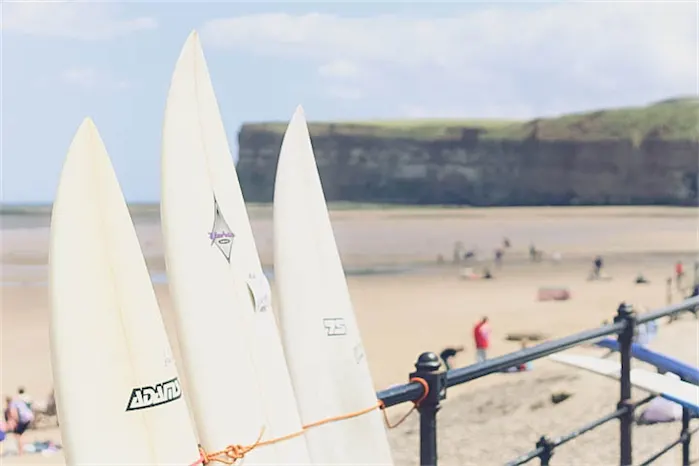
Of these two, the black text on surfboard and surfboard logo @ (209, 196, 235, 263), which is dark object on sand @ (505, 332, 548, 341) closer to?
the black text on surfboard

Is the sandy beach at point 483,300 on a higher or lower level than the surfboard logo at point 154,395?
lower

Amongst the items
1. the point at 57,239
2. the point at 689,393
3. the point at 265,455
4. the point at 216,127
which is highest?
the point at 216,127

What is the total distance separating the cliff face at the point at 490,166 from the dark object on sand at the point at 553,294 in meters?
16.2

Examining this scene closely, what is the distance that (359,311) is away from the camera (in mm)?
15977

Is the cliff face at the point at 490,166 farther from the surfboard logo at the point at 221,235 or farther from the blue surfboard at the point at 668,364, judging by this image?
the surfboard logo at the point at 221,235

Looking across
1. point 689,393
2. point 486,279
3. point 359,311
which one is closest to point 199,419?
point 689,393

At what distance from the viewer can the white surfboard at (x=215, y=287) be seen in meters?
1.32

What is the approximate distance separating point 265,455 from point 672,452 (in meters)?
2.21

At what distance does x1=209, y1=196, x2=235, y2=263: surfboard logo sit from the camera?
138cm

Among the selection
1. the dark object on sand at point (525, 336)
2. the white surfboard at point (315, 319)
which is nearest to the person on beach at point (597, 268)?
the dark object on sand at point (525, 336)

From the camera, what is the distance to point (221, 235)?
1.39 m

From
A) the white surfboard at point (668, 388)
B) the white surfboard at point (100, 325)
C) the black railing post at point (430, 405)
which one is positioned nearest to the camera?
the white surfboard at point (100, 325)

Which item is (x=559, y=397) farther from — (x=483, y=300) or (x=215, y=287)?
(x=483, y=300)

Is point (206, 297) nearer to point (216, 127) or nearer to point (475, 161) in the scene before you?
point (216, 127)
